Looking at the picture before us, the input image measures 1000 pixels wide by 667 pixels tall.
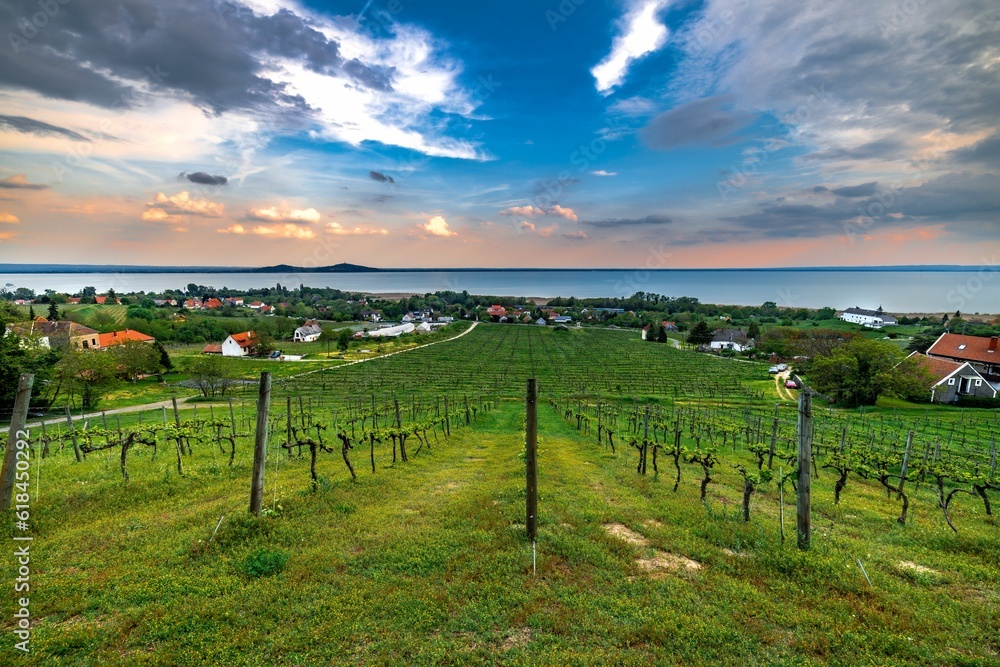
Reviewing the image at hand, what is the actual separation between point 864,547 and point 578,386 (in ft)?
129

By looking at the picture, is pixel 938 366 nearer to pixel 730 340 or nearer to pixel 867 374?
pixel 867 374

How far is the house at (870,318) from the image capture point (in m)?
116

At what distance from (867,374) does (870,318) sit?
11118cm

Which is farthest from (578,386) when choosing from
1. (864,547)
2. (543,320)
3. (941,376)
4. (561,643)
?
(543,320)

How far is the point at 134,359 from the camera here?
1794 inches

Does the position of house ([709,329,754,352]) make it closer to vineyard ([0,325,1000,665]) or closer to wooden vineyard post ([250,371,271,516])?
vineyard ([0,325,1000,665])

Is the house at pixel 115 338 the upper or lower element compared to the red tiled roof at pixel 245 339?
upper

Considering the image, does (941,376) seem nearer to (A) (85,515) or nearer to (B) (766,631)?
(B) (766,631)

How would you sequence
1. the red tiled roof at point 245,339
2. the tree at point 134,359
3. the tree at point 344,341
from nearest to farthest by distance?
the tree at point 134,359, the red tiled roof at point 245,339, the tree at point 344,341

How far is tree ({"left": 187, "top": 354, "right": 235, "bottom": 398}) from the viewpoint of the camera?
40938 mm

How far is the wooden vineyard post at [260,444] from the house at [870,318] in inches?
5779

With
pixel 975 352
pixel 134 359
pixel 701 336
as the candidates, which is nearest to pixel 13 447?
pixel 134 359

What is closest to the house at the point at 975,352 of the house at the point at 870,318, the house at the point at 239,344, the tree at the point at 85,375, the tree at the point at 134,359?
the house at the point at 870,318

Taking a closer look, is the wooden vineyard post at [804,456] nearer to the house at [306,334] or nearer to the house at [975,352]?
the house at [975,352]
